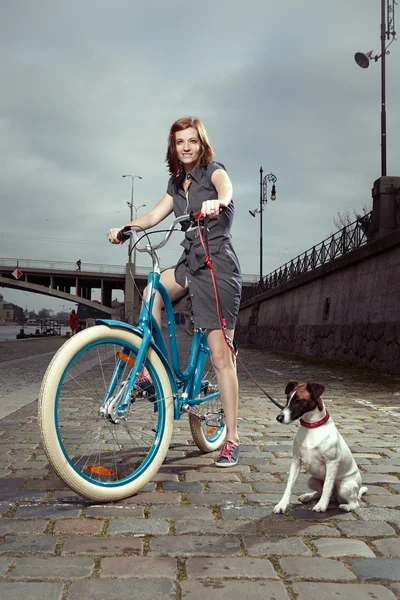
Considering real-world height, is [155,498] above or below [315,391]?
below

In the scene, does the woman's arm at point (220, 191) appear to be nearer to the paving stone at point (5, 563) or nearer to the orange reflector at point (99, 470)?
the orange reflector at point (99, 470)

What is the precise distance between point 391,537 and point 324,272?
1869cm

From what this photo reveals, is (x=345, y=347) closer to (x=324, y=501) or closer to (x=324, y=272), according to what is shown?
(x=324, y=272)

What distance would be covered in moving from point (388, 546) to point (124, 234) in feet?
7.05

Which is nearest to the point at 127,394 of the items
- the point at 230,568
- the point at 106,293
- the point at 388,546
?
the point at 230,568

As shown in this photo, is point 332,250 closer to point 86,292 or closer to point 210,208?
point 210,208

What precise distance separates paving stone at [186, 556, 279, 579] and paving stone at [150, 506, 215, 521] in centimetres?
55

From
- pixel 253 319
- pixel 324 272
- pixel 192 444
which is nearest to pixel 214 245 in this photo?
pixel 192 444

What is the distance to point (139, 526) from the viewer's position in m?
2.90

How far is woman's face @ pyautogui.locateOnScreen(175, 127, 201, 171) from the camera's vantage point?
3.92 metres

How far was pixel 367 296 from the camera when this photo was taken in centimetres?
1672

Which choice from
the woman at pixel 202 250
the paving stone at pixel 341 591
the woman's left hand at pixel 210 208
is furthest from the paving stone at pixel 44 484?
the paving stone at pixel 341 591

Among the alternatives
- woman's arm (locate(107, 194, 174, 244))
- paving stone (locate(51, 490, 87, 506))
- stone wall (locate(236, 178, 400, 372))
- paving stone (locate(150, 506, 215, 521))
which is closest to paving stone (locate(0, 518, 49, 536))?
paving stone (locate(51, 490, 87, 506))

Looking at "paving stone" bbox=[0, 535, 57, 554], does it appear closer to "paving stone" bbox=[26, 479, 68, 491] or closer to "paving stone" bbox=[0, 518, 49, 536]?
"paving stone" bbox=[0, 518, 49, 536]
